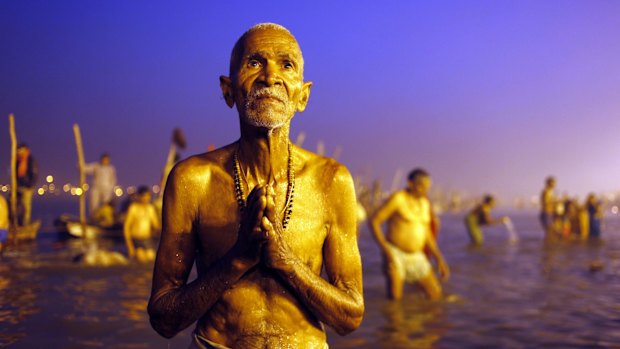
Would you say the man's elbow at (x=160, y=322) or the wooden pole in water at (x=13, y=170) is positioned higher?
the wooden pole in water at (x=13, y=170)

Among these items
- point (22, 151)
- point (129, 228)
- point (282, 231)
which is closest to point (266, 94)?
point (282, 231)

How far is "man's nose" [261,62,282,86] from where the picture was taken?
201cm

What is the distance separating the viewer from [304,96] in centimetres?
224

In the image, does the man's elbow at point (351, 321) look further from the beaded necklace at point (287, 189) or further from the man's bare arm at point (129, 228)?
the man's bare arm at point (129, 228)

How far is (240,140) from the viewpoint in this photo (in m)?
2.24

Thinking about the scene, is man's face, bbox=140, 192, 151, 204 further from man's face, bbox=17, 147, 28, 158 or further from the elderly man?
the elderly man

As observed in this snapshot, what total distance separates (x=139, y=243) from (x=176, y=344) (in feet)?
26.5

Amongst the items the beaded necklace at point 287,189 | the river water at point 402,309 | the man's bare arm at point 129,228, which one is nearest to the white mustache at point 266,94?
the beaded necklace at point 287,189

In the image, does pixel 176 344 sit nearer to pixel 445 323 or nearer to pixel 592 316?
pixel 445 323

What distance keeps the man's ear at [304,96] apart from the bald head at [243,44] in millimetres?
111

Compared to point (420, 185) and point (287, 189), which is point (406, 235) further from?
point (287, 189)

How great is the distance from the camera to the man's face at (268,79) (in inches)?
78.9

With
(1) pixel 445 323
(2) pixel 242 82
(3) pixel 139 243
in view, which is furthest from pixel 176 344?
(3) pixel 139 243

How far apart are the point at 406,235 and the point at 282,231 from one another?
723cm
